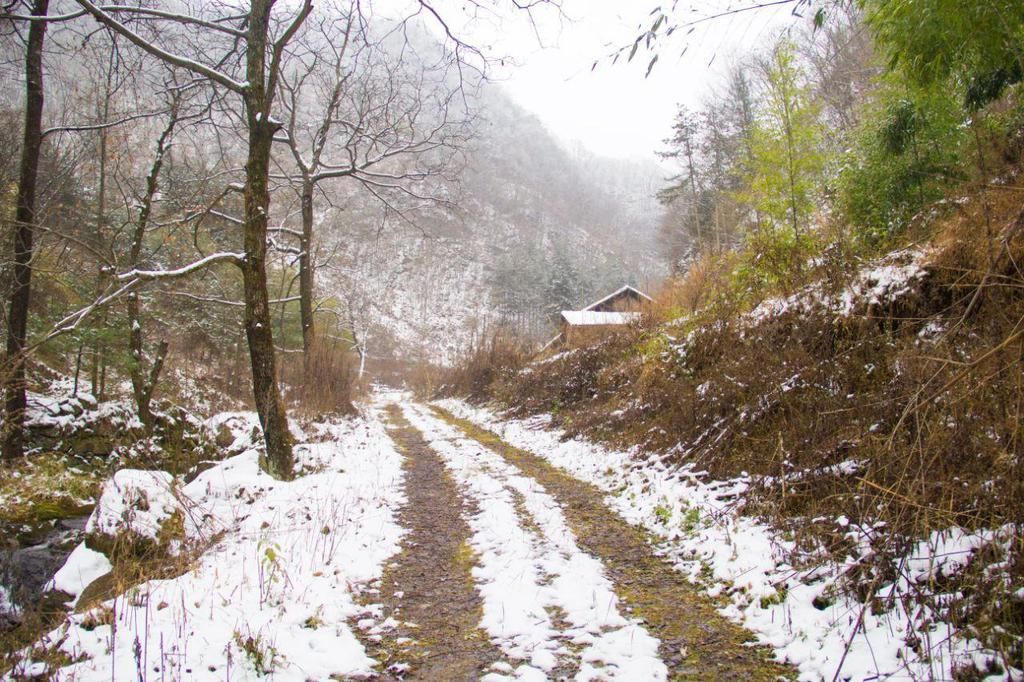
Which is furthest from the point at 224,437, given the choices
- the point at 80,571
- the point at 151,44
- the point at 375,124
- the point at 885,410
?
the point at 885,410

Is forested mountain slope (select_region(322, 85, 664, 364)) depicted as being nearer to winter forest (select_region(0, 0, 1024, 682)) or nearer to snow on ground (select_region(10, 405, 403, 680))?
winter forest (select_region(0, 0, 1024, 682))

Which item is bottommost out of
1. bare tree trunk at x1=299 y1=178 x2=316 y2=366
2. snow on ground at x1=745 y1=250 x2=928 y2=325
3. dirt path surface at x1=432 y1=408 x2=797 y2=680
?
dirt path surface at x1=432 y1=408 x2=797 y2=680

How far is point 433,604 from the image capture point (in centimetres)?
397

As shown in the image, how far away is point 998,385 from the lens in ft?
12.1

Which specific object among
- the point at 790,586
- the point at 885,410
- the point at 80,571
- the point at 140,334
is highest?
the point at 140,334

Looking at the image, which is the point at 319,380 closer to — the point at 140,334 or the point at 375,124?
the point at 140,334

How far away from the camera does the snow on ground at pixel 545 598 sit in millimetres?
3094

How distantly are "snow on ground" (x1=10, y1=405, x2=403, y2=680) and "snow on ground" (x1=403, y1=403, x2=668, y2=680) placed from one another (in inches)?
37.3

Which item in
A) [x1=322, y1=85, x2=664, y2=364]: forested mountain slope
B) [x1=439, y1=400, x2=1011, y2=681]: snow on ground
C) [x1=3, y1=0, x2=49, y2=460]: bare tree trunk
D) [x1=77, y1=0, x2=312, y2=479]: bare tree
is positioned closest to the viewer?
[x1=439, y1=400, x2=1011, y2=681]: snow on ground

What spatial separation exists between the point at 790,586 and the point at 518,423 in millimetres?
11614

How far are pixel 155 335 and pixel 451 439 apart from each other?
8840 millimetres

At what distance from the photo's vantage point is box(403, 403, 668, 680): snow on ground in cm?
309

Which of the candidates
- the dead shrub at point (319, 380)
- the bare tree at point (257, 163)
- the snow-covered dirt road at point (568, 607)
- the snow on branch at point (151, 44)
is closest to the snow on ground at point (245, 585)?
the snow-covered dirt road at point (568, 607)

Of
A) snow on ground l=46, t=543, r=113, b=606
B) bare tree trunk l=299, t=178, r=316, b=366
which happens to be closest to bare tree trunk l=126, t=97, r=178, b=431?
bare tree trunk l=299, t=178, r=316, b=366
